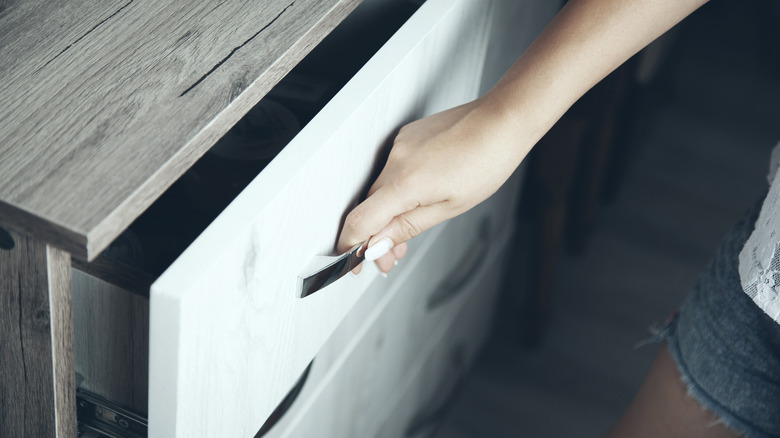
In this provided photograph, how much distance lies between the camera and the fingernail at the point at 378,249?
0.47 m

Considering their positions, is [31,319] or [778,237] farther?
[778,237]

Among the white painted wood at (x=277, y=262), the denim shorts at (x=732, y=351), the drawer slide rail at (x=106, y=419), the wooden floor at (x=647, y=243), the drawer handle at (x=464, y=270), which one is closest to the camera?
the white painted wood at (x=277, y=262)

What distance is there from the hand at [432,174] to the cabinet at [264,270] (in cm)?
1

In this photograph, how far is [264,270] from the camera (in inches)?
14.9

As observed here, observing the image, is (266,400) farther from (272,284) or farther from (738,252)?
(738,252)

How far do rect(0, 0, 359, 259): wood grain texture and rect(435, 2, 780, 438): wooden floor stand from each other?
614 mm

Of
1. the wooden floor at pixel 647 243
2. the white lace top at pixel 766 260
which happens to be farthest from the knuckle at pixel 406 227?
the wooden floor at pixel 647 243

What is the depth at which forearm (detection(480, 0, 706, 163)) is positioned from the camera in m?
0.50

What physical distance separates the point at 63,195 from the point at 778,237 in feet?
1.35

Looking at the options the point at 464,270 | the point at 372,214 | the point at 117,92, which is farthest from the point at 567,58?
the point at 464,270

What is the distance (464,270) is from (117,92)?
1.74 feet

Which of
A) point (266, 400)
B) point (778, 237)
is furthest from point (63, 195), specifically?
point (778, 237)

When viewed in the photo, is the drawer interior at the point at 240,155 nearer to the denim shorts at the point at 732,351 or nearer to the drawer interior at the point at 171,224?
the drawer interior at the point at 171,224

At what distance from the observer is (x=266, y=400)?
467 mm
